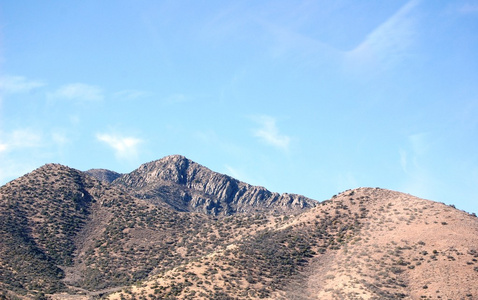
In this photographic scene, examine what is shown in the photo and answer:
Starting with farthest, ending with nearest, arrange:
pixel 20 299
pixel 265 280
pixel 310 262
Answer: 1. pixel 310 262
2. pixel 265 280
3. pixel 20 299

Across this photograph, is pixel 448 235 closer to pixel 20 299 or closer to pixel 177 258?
pixel 177 258

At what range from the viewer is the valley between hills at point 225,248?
8088 centimetres

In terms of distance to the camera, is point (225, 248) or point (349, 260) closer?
point (349, 260)

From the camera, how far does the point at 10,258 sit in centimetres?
9806

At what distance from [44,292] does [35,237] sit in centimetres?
2523

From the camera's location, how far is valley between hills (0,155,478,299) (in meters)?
80.9

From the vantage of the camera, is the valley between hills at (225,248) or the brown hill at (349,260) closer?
the brown hill at (349,260)

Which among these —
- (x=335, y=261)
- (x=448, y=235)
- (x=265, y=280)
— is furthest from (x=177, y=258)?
(x=448, y=235)

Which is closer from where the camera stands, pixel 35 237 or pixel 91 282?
pixel 91 282

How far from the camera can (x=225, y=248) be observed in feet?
318

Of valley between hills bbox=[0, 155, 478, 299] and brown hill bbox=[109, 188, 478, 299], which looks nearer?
brown hill bbox=[109, 188, 478, 299]

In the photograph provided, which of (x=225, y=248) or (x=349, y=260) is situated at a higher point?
(x=349, y=260)

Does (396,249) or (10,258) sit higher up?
(396,249)

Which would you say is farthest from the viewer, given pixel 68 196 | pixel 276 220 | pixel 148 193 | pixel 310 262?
pixel 148 193
